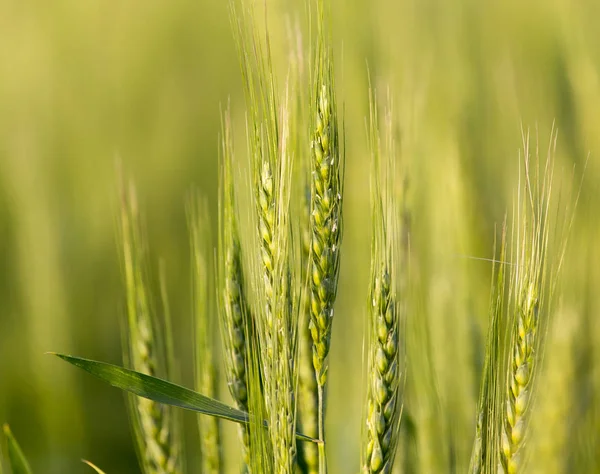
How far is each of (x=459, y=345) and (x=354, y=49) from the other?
1.84 ft

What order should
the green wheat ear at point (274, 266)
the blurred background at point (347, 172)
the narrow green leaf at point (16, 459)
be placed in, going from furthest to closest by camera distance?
the blurred background at point (347, 172), the narrow green leaf at point (16, 459), the green wheat ear at point (274, 266)

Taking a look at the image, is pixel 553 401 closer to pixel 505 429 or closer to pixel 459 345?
pixel 459 345

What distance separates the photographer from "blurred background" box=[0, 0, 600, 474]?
3.15ft

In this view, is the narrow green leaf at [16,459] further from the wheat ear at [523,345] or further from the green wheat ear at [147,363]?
the wheat ear at [523,345]

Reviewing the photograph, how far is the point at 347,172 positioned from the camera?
118cm

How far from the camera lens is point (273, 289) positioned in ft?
1.83

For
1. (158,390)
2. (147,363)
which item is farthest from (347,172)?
(158,390)

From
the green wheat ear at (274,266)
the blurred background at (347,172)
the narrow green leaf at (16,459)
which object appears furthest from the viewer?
the blurred background at (347,172)

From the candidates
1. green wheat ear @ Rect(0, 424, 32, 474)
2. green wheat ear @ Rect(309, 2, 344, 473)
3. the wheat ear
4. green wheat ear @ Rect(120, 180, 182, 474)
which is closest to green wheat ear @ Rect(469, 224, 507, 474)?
the wheat ear

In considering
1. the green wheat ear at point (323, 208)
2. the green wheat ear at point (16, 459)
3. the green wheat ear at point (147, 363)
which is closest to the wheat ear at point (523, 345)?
the green wheat ear at point (323, 208)

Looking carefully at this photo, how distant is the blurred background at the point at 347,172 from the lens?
0.96 metres

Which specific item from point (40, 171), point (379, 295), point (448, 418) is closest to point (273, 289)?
point (379, 295)

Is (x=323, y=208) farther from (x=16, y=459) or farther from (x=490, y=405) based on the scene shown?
(x=16, y=459)

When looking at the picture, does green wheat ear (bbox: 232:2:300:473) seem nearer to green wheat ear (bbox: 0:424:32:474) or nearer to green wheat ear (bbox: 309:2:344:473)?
green wheat ear (bbox: 309:2:344:473)
